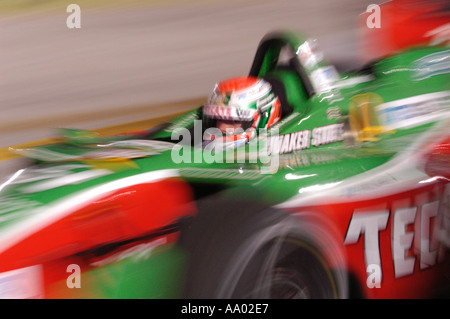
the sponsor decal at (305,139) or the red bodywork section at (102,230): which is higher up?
the sponsor decal at (305,139)

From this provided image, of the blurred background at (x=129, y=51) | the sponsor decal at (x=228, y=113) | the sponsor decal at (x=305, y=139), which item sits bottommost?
the sponsor decal at (x=305, y=139)

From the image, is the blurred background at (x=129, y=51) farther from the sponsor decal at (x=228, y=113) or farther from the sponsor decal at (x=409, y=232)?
the sponsor decal at (x=409, y=232)

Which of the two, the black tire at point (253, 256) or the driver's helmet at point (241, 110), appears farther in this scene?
the driver's helmet at point (241, 110)

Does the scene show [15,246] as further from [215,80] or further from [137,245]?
[215,80]

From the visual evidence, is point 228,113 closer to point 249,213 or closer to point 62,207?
point 249,213

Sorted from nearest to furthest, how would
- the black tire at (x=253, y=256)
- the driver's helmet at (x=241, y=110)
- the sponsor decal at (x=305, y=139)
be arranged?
the black tire at (x=253, y=256) < the sponsor decal at (x=305, y=139) < the driver's helmet at (x=241, y=110)

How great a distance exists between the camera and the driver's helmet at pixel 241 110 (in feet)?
11.5

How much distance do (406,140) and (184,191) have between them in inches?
52.3

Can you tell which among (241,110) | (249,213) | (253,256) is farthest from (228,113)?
(253,256)

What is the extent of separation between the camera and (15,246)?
7.38 feet

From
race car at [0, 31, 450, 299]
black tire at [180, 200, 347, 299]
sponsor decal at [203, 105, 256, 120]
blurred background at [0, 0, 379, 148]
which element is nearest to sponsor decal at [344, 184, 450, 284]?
race car at [0, 31, 450, 299]

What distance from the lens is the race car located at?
231cm

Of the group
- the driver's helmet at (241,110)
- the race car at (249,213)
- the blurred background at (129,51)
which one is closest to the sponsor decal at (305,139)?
the race car at (249,213)

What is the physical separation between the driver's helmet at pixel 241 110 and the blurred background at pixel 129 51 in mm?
2245
